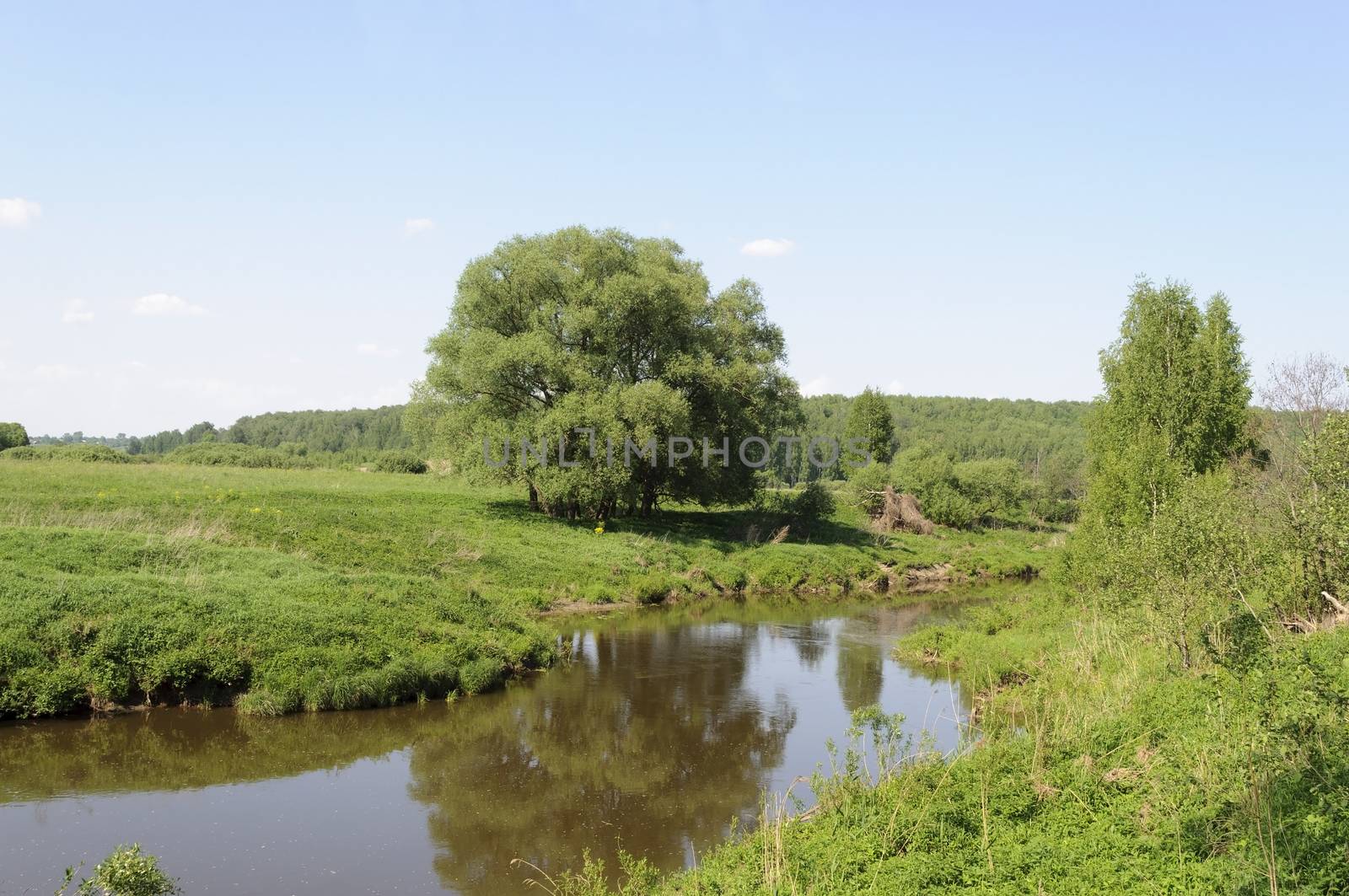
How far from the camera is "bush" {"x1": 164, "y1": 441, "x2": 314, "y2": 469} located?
55.9 metres

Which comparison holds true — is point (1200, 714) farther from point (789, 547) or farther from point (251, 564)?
point (789, 547)

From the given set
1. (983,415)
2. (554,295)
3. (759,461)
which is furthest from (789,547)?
(983,415)

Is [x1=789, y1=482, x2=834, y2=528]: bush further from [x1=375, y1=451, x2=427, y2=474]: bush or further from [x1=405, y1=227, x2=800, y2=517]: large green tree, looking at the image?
[x1=375, y1=451, x2=427, y2=474]: bush

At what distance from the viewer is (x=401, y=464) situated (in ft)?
203

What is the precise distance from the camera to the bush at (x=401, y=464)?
61812 mm

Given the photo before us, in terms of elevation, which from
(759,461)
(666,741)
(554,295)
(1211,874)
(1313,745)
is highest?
(554,295)

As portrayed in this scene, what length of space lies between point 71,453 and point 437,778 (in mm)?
42726

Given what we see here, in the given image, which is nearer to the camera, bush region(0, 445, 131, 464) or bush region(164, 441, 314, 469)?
bush region(0, 445, 131, 464)

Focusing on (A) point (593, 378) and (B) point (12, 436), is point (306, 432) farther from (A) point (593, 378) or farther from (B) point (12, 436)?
(A) point (593, 378)

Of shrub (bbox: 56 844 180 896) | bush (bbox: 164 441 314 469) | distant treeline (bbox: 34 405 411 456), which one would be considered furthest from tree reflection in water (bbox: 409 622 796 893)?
distant treeline (bbox: 34 405 411 456)

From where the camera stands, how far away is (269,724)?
16.4 meters

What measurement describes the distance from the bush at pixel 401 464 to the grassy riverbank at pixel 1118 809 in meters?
53.6

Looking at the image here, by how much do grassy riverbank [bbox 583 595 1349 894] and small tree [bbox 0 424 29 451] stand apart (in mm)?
68784

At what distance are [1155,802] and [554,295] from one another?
32.3 metres
